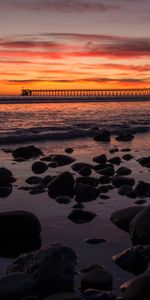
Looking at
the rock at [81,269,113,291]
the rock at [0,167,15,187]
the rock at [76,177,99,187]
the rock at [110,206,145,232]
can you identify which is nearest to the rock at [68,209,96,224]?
the rock at [110,206,145,232]

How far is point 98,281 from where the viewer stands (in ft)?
18.3

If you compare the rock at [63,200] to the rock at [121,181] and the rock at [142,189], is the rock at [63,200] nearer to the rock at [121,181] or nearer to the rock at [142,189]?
the rock at [142,189]

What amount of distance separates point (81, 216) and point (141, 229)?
1.67 metres

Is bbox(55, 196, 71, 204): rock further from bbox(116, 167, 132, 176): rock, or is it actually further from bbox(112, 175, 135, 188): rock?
bbox(116, 167, 132, 176): rock

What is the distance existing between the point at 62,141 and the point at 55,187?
42.0ft

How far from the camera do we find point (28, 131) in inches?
1046

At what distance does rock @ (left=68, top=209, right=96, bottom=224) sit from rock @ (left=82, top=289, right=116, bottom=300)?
300 cm

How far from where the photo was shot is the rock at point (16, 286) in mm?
5125

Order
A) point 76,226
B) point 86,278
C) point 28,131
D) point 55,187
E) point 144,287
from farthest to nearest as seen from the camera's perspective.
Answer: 1. point 28,131
2. point 55,187
3. point 76,226
4. point 86,278
5. point 144,287

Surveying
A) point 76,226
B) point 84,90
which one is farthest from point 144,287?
point 84,90

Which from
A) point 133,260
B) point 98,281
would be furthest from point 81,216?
point 98,281

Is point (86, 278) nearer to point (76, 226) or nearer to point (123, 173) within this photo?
point (76, 226)

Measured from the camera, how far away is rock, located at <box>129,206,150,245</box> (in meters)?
7.16

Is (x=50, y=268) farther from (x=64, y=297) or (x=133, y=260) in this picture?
(x=133, y=260)
